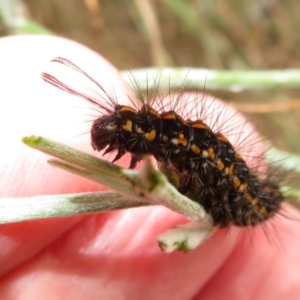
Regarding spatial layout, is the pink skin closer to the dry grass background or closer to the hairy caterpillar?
the hairy caterpillar

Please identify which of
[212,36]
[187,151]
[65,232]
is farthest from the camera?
[212,36]

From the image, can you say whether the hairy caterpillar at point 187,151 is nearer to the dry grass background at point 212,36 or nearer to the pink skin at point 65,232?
the pink skin at point 65,232

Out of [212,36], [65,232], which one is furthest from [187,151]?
[212,36]

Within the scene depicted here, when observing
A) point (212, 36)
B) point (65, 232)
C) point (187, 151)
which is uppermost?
point (212, 36)

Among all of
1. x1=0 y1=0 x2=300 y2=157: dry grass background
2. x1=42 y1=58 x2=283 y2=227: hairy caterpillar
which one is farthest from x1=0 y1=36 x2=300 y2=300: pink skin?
x1=0 y1=0 x2=300 y2=157: dry grass background

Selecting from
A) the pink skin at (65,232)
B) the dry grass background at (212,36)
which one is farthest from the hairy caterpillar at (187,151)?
the dry grass background at (212,36)

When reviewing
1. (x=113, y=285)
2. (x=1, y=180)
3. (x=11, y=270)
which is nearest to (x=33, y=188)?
(x=1, y=180)

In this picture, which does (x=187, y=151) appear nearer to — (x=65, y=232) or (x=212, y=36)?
(x=65, y=232)

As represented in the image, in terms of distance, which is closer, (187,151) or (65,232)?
(187,151)
